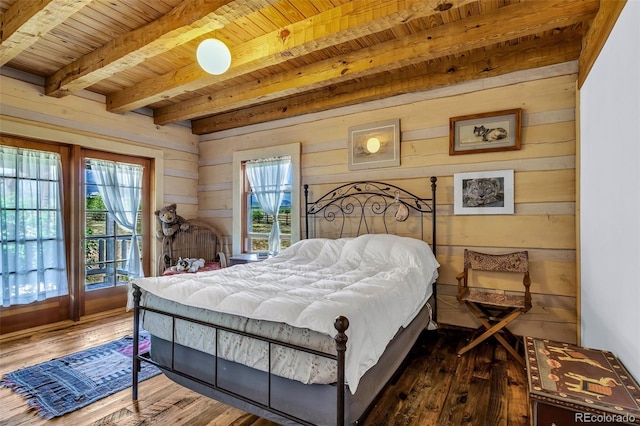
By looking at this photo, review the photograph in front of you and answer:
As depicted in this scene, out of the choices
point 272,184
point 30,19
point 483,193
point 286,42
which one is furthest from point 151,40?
point 483,193

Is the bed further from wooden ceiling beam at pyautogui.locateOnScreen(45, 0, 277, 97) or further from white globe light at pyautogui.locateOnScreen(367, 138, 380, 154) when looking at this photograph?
wooden ceiling beam at pyautogui.locateOnScreen(45, 0, 277, 97)

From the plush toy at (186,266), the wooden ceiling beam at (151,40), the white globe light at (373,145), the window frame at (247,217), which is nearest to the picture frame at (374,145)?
the white globe light at (373,145)

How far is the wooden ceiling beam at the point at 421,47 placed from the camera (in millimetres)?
2086

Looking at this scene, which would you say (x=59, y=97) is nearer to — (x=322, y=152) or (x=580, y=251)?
(x=322, y=152)

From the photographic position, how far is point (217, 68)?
228 centimetres

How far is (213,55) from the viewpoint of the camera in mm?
2191

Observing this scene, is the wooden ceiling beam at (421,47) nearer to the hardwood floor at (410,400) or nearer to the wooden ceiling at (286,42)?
the wooden ceiling at (286,42)

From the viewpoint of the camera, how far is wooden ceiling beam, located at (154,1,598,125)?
2.09 m

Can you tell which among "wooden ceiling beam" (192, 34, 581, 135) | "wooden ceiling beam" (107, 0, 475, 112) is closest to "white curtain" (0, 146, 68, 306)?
"wooden ceiling beam" (107, 0, 475, 112)

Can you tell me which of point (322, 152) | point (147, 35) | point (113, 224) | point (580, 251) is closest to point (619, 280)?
point (580, 251)

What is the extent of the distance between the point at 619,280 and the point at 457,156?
1804mm

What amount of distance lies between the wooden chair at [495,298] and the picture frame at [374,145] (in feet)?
4.07

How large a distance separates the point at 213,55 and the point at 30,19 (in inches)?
45.8

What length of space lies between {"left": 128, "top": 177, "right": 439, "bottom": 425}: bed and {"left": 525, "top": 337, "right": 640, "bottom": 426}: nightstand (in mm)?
657
